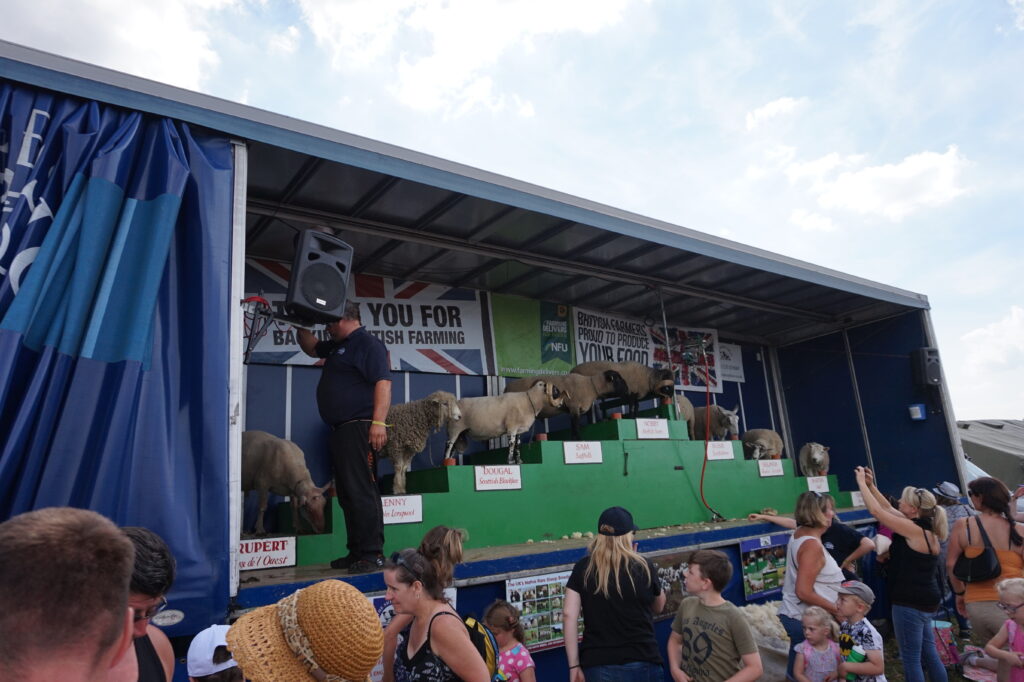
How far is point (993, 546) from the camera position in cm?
458

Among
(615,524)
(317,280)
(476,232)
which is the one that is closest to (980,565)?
(615,524)

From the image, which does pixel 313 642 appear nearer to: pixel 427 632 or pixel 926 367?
pixel 427 632

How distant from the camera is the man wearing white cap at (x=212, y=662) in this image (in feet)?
7.75

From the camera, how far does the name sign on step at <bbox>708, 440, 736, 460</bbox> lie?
8.17 metres

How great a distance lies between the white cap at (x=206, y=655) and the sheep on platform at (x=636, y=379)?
A: 23.0ft

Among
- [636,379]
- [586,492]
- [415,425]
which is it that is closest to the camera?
[586,492]

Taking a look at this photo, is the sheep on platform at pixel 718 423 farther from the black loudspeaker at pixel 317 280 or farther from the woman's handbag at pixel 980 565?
the black loudspeaker at pixel 317 280

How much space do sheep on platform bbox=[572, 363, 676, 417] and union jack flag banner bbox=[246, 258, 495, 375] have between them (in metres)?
Answer: 1.48

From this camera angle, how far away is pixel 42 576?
932 millimetres

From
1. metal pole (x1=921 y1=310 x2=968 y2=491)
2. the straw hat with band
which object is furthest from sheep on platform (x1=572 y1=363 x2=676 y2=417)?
the straw hat with band

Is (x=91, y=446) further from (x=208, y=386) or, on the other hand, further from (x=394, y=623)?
(x=394, y=623)

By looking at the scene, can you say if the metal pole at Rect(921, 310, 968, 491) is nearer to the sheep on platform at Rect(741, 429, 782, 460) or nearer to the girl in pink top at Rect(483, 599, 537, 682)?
the sheep on platform at Rect(741, 429, 782, 460)

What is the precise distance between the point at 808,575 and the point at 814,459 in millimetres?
7356

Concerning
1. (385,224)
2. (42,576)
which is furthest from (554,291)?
(42,576)
